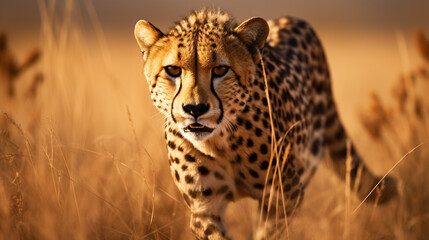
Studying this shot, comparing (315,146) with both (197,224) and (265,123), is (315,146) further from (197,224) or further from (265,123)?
(197,224)

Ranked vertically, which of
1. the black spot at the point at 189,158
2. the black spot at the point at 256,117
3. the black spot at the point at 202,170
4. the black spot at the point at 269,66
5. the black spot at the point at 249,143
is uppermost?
the black spot at the point at 269,66

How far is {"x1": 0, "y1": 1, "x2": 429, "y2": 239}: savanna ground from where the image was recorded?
90.0 inches

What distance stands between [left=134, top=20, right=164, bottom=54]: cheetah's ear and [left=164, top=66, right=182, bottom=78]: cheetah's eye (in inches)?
9.0

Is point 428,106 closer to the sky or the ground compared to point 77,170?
closer to the ground

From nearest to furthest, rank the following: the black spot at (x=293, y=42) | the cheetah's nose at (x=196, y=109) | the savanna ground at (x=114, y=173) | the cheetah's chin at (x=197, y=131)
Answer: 1. the cheetah's nose at (x=196, y=109)
2. the cheetah's chin at (x=197, y=131)
3. the savanna ground at (x=114, y=173)
4. the black spot at (x=293, y=42)

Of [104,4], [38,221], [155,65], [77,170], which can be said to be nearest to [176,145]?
[155,65]

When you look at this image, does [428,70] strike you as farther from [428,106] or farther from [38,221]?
[38,221]

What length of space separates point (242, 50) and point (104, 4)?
24450mm

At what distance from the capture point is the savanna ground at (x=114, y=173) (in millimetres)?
2285

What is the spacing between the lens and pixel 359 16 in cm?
1795

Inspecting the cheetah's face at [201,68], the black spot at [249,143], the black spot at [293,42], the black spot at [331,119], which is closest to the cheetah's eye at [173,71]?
the cheetah's face at [201,68]

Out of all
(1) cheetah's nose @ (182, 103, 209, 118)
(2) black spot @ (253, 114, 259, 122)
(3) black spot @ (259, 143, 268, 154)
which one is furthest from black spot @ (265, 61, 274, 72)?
(1) cheetah's nose @ (182, 103, 209, 118)

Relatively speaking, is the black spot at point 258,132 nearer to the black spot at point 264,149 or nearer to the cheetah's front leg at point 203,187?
the black spot at point 264,149

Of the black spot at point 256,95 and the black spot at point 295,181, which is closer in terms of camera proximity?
the black spot at point 256,95
